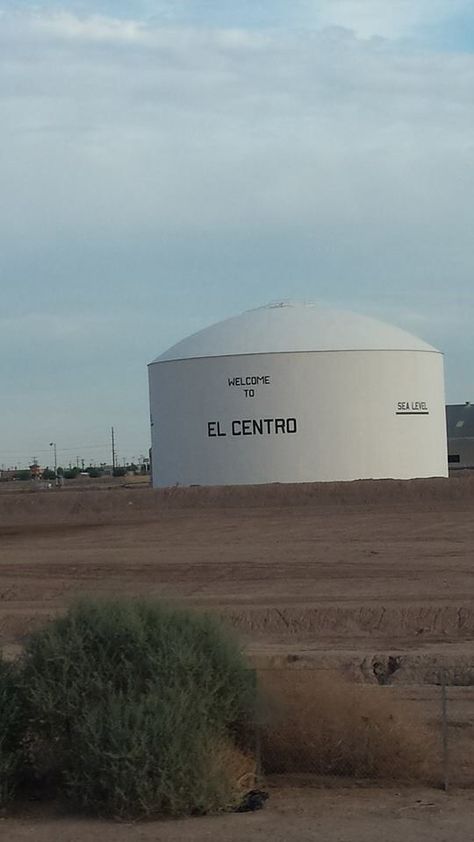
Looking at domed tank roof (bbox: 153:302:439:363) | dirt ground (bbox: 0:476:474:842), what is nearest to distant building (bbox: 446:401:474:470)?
domed tank roof (bbox: 153:302:439:363)

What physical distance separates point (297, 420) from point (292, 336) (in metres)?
4.08

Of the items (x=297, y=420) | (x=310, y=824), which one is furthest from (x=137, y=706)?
(x=297, y=420)

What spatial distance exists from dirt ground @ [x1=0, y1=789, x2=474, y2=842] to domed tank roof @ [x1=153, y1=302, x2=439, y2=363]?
3740 cm

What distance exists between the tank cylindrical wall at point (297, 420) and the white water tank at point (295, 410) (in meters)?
0.04

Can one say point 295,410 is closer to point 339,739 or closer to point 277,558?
point 277,558

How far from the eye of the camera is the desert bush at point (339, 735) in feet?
43.3

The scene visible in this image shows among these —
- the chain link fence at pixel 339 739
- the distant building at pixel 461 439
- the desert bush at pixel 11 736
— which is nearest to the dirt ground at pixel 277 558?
the desert bush at pixel 11 736

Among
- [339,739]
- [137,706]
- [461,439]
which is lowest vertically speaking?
[339,739]

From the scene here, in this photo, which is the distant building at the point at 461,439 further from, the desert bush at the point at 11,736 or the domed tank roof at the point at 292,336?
the desert bush at the point at 11,736

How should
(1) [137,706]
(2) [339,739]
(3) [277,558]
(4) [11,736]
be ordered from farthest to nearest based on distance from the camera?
(3) [277,558], (2) [339,739], (4) [11,736], (1) [137,706]

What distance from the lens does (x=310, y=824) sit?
11828 mm

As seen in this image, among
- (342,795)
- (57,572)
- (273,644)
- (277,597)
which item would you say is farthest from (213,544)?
(342,795)

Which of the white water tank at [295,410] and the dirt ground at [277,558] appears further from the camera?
the white water tank at [295,410]

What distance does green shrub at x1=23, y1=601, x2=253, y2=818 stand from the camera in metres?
12.0
